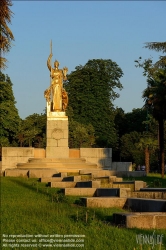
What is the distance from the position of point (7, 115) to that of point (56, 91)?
16.7 m

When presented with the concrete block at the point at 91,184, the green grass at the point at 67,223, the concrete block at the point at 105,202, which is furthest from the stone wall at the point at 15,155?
the concrete block at the point at 105,202

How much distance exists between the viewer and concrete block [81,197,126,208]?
12.8 m

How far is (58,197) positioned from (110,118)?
47.7 m

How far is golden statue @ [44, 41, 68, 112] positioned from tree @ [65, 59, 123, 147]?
2586 centimetres

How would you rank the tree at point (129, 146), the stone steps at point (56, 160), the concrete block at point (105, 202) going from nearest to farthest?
1. the concrete block at point (105, 202)
2. the stone steps at point (56, 160)
3. the tree at point (129, 146)

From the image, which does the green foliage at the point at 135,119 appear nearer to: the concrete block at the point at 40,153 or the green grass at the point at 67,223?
the concrete block at the point at 40,153

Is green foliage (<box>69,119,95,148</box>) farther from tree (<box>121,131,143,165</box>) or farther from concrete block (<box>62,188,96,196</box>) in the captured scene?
concrete block (<box>62,188,96,196</box>)

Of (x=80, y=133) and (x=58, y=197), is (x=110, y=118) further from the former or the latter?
(x=58, y=197)

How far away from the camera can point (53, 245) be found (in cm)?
794

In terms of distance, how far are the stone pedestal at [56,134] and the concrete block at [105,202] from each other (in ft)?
65.3

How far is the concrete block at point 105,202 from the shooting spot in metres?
12.8

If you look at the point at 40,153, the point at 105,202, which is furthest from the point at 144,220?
the point at 40,153

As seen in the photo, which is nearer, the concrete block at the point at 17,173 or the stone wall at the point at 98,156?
the concrete block at the point at 17,173

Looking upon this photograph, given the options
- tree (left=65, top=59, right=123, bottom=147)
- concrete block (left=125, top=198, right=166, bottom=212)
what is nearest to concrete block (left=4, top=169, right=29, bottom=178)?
concrete block (left=125, top=198, right=166, bottom=212)
